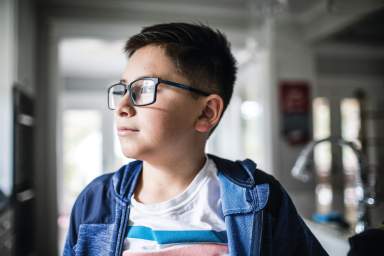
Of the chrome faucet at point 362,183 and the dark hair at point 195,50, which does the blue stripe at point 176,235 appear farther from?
the chrome faucet at point 362,183

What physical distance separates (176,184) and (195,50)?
0.27 meters

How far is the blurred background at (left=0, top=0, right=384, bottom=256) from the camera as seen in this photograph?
6.04 ft

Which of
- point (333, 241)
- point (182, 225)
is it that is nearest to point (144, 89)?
point (182, 225)

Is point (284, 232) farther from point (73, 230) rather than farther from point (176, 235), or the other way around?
point (73, 230)

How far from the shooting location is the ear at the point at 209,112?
63 cm

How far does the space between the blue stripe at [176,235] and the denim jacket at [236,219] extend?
2 centimetres

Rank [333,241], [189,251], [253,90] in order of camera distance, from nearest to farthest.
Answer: [189,251]
[333,241]
[253,90]

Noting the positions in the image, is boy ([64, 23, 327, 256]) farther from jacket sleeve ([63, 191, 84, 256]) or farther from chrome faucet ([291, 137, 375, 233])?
chrome faucet ([291, 137, 375, 233])

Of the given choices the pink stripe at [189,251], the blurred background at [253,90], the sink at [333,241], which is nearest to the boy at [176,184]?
the pink stripe at [189,251]

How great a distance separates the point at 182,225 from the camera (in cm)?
58

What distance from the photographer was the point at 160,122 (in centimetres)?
56

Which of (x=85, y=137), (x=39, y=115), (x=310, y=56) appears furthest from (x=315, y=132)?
(x=85, y=137)

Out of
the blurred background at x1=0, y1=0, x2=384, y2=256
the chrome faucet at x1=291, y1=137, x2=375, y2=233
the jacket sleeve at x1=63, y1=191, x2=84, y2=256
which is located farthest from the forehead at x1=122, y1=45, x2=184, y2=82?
the blurred background at x1=0, y1=0, x2=384, y2=256

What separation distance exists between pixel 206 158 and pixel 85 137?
4.63m
